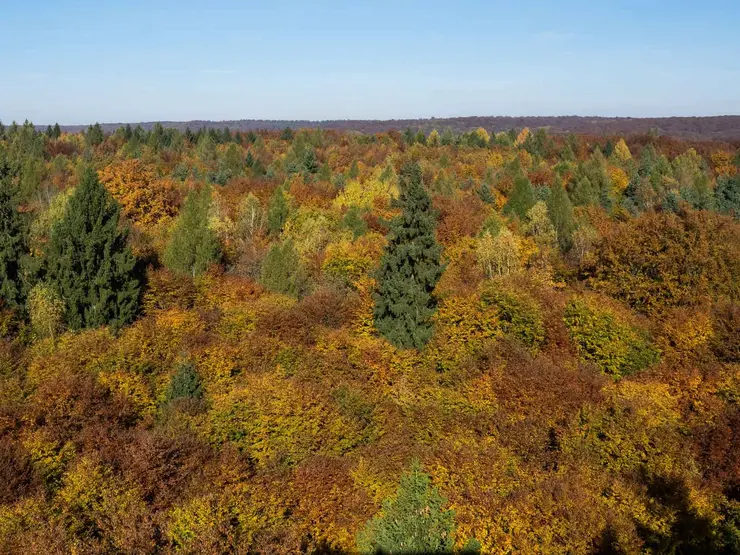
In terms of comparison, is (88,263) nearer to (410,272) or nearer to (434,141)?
(410,272)

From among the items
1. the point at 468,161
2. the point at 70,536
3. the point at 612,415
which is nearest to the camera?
the point at 70,536

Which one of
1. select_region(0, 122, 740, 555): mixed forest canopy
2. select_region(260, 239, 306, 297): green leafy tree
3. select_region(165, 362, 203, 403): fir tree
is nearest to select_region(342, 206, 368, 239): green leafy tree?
select_region(0, 122, 740, 555): mixed forest canopy

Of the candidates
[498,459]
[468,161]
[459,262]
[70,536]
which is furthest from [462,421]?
[468,161]

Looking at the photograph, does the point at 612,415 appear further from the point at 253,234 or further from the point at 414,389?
the point at 253,234

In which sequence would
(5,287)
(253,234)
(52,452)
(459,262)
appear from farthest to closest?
(253,234), (459,262), (5,287), (52,452)

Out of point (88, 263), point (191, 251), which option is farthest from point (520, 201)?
point (88, 263)

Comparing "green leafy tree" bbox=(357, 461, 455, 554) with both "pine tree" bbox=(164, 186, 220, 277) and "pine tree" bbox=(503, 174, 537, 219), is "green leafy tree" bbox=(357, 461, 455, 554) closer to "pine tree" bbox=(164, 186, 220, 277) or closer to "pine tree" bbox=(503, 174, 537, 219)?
"pine tree" bbox=(164, 186, 220, 277)
